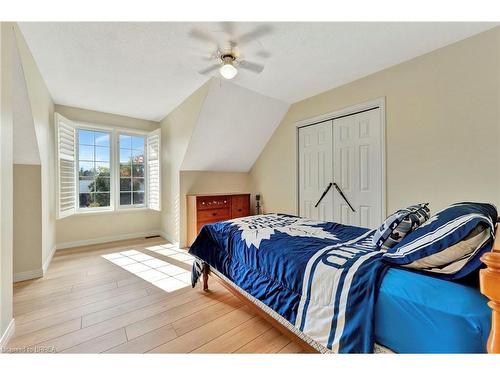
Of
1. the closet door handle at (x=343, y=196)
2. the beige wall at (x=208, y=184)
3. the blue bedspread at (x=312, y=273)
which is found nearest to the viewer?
the blue bedspread at (x=312, y=273)

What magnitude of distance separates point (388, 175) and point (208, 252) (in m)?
2.29

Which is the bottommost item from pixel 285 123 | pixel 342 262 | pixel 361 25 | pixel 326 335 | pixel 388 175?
pixel 326 335

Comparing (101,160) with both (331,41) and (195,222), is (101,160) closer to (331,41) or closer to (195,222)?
(195,222)

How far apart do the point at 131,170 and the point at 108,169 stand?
1.29 feet

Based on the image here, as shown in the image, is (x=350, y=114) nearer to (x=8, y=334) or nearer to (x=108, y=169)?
(x=8, y=334)

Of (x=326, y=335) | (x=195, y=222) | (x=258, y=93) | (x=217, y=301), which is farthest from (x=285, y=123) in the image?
(x=326, y=335)

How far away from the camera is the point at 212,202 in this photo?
150 inches

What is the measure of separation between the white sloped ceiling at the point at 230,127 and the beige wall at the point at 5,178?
6.09ft

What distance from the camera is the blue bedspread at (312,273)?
102 centimetres

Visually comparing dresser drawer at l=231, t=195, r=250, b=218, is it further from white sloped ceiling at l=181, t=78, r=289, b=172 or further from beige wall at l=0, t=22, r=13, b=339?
beige wall at l=0, t=22, r=13, b=339

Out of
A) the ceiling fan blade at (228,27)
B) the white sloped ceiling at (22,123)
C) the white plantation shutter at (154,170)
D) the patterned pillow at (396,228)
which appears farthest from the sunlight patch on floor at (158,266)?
the ceiling fan blade at (228,27)

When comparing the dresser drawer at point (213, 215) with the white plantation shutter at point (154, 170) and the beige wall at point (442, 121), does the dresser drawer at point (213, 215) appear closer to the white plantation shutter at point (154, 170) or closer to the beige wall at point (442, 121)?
the white plantation shutter at point (154, 170)

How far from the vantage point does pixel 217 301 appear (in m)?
2.03

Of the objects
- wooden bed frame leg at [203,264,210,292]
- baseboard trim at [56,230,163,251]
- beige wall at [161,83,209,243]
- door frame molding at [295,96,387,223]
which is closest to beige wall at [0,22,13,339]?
wooden bed frame leg at [203,264,210,292]
